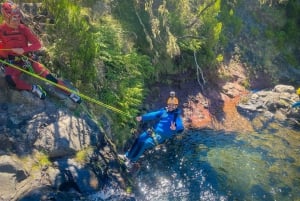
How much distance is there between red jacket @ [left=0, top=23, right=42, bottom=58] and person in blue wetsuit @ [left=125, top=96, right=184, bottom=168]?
3.17m

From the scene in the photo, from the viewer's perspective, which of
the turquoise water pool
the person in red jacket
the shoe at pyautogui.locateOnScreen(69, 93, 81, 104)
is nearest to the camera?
the person in red jacket

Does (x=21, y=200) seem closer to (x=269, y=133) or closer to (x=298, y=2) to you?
(x=269, y=133)

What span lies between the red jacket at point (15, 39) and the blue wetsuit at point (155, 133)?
3.36m

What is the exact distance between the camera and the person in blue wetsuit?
9.66 meters

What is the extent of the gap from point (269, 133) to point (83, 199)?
7971 millimetres

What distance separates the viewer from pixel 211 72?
15164 mm

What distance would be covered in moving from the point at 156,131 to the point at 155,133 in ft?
0.24

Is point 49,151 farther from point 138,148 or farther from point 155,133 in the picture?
point 155,133

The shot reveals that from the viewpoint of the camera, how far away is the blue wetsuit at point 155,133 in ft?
31.7

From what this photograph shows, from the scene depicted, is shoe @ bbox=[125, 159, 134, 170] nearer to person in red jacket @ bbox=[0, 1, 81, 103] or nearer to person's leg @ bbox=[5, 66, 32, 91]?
person in red jacket @ bbox=[0, 1, 81, 103]

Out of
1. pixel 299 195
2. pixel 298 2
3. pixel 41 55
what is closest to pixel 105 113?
pixel 41 55

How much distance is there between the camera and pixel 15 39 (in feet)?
26.7

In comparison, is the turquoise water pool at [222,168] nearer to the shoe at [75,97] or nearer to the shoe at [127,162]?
→ the shoe at [127,162]

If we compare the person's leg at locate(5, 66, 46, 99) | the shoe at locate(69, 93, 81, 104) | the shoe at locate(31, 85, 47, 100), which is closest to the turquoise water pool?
the shoe at locate(69, 93, 81, 104)
